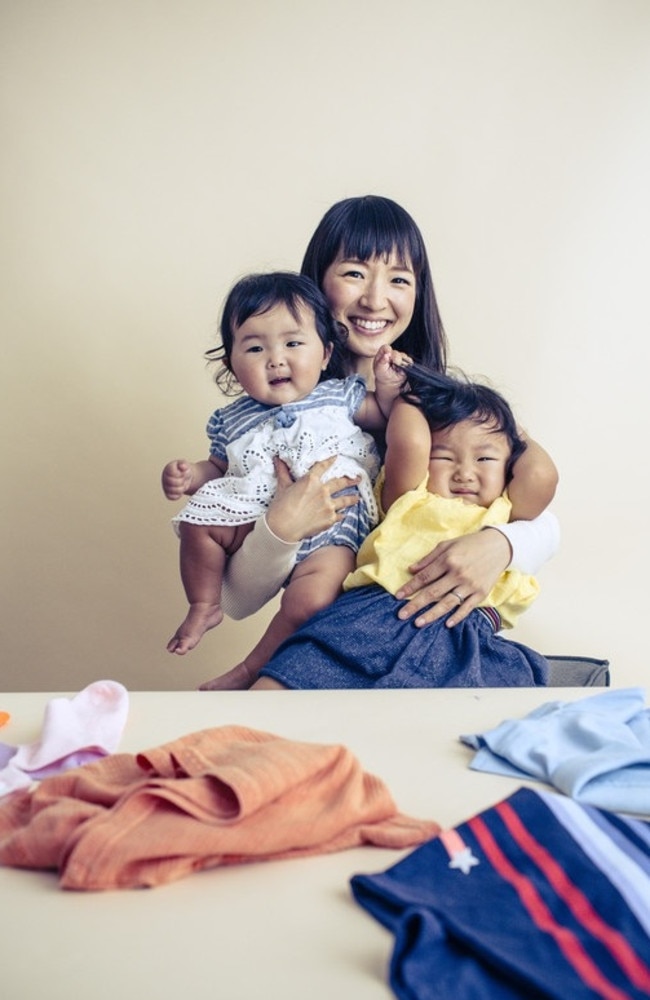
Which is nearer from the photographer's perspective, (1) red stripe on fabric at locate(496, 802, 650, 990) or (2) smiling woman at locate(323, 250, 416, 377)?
(1) red stripe on fabric at locate(496, 802, 650, 990)

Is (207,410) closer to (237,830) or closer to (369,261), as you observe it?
(369,261)

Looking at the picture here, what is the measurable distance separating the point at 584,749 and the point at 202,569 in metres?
0.96

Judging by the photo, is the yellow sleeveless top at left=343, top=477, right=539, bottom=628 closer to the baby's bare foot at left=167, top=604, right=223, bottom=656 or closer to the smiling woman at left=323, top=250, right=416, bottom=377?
the baby's bare foot at left=167, top=604, right=223, bottom=656

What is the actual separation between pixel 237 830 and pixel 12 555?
232 cm

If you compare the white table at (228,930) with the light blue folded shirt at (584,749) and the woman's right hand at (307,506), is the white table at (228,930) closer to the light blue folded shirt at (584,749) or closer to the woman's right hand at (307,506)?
the light blue folded shirt at (584,749)

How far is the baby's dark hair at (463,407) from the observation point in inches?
69.6

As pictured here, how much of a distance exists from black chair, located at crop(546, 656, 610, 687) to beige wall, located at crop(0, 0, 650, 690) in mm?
876

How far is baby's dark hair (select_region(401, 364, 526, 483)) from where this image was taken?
5.80 ft

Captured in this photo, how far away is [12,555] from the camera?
300cm

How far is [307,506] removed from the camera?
1.75 meters

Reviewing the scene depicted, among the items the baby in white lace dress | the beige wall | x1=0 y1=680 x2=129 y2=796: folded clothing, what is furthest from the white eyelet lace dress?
the beige wall

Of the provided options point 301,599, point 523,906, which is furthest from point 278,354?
point 523,906

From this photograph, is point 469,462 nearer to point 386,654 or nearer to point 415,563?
point 415,563

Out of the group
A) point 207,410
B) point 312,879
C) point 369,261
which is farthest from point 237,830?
point 207,410
